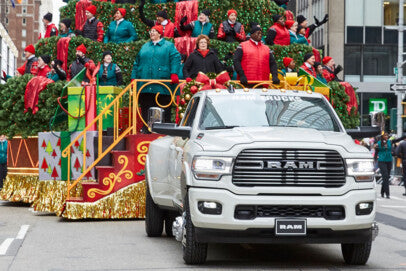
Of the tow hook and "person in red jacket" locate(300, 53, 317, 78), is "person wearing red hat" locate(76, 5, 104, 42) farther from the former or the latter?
the tow hook

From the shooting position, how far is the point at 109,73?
712 inches

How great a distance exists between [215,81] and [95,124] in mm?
3820

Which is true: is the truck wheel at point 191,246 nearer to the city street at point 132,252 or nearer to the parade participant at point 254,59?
the city street at point 132,252

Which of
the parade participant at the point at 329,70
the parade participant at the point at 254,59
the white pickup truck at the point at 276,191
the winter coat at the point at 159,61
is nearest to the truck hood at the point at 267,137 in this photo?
the white pickup truck at the point at 276,191

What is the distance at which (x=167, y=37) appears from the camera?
20609 mm

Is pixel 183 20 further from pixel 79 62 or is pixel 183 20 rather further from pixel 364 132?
pixel 364 132

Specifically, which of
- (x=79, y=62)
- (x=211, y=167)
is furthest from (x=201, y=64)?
(x=211, y=167)

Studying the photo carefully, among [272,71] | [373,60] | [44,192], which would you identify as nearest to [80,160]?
[44,192]

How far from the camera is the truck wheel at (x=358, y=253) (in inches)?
357

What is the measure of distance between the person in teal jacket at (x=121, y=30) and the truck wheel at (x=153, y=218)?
903 centimetres

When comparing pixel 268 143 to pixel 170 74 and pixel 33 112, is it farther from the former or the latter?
pixel 33 112

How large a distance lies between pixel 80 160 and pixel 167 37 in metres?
5.58

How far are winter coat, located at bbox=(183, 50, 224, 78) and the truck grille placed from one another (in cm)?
717

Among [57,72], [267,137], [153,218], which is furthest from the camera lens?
[57,72]
